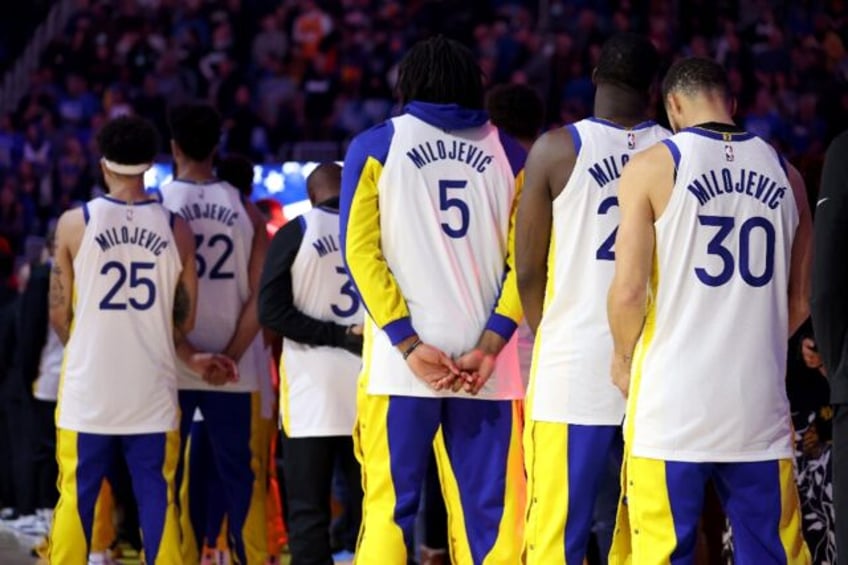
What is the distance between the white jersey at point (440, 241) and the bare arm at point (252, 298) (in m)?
1.77

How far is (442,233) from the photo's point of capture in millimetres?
5562

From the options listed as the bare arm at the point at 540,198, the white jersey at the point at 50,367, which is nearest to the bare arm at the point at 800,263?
the bare arm at the point at 540,198

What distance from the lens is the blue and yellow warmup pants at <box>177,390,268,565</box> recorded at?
733 centimetres

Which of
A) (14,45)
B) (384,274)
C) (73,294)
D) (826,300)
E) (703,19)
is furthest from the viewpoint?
(14,45)

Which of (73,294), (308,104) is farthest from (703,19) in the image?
(73,294)

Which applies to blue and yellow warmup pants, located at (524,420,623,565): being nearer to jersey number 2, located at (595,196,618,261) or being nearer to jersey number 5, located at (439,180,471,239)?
jersey number 2, located at (595,196,618,261)

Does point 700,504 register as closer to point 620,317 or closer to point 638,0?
point 620,317

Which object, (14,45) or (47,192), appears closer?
(47,192)

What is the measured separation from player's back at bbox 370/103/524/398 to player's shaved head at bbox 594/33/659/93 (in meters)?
0.55

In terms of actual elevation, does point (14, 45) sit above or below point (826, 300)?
above

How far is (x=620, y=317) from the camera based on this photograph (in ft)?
15.6

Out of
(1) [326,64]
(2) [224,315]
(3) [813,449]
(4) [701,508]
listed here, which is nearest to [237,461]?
(2) [224,315]

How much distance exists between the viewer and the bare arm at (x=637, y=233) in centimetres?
469

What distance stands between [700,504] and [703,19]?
509 inches
